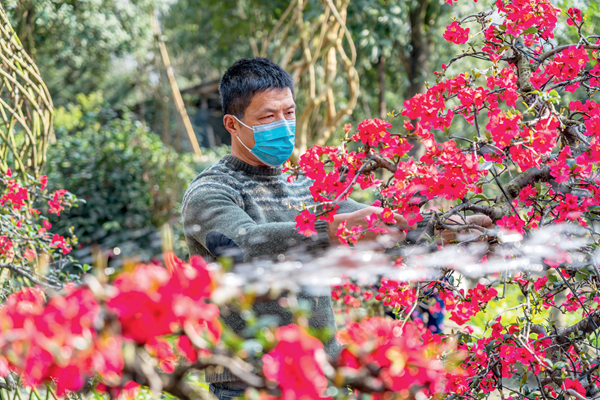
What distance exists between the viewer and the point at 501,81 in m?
1.49

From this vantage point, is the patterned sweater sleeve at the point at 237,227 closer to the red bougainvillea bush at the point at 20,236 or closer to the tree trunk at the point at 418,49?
the red bougainvillea bush at the point at 20,236

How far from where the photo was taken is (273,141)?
194cm

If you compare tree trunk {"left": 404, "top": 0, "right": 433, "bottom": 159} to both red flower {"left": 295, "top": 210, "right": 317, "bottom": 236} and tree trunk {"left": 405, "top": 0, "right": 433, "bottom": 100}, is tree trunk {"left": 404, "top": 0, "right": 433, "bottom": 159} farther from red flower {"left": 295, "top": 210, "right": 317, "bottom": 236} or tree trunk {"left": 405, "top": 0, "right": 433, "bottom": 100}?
red flower {"left": 295, "top": 210, "right": 317, "bottom": 236}

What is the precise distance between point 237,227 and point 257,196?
1.17 ft

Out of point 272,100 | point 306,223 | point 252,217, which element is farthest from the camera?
point 272,100

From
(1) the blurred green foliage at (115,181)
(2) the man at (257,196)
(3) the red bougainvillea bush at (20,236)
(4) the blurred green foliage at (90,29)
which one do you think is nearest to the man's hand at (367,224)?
(2) the man at (257,196)

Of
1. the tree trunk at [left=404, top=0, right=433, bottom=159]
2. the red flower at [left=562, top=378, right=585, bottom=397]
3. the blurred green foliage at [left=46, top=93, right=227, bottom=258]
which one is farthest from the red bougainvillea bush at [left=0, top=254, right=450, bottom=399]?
the tree trunk at [left=404, top=0, right=433, bottom=159]

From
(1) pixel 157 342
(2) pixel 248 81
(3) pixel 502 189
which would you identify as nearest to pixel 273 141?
(2) pixel 248 81

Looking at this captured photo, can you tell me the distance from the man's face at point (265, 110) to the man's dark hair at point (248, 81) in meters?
0.02

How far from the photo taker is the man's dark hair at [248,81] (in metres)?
1.79

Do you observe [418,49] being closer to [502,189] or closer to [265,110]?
[265,110]

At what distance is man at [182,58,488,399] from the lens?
54.7 inches

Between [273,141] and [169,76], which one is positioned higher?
[273,141]

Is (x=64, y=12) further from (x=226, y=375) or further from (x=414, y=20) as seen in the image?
(x=226, y=375)
